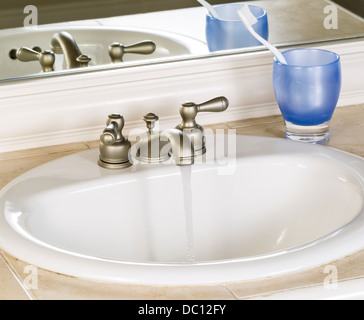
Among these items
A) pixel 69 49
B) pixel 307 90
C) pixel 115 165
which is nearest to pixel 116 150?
pixel 115 165

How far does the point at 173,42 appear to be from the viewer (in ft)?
5.18

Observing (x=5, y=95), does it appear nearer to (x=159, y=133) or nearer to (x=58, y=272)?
(x=159, y=133)

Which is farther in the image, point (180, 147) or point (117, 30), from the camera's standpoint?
point (117, 30)

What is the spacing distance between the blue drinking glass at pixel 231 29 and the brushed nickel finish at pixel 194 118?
21cm

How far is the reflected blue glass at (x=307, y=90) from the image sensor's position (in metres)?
1.44

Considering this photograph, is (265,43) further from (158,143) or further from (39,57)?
(39,57)

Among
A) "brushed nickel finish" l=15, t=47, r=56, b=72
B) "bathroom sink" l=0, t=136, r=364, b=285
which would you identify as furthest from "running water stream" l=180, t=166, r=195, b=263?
"brushed nickel finish" l=15, t=47, r=56, b=72

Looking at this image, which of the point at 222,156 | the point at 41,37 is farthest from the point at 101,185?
the point at 41,37

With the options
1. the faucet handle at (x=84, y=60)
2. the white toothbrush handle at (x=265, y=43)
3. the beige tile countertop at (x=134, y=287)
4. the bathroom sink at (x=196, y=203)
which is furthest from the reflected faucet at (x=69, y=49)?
the beige tile countertop at (x=134, y=287)

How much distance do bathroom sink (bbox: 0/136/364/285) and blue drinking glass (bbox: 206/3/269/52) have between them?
0.23 m

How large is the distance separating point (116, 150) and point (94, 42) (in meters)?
0.27

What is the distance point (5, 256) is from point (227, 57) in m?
0.66

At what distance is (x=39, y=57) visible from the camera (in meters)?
1.50

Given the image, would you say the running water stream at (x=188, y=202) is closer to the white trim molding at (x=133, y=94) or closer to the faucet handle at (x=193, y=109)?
the faucet handle at (x=193, y=109)
